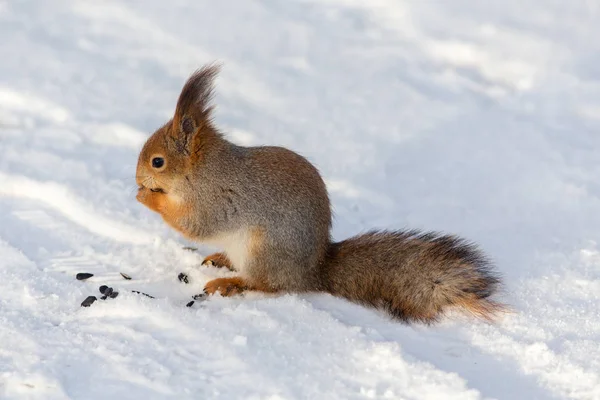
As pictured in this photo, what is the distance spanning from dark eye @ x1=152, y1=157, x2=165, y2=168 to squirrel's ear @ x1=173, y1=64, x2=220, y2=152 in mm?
89

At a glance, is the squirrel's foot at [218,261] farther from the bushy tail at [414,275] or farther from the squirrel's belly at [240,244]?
the bushy tail at [414,275]

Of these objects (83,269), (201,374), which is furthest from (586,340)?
(83,269)

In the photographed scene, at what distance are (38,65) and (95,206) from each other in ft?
4.29

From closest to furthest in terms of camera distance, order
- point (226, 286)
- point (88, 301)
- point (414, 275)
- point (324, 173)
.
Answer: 1. point (88, 301)
2. point (414, 275)
3. point (226, 286)
4. point (324, 173)

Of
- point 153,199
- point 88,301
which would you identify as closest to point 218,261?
point 153,199

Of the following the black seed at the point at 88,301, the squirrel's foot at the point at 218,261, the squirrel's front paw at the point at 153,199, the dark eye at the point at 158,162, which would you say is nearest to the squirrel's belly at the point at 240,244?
the squirrel's foot at the point at 218,261

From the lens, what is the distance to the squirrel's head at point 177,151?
346 centimetres

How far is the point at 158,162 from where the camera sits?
3.51 m

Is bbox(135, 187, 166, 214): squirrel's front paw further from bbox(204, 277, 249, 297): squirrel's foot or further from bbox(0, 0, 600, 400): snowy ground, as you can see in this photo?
bbox(204, 277, 249, 297): squirrel's foot

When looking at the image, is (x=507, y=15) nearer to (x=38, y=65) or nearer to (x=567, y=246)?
(x=567, y=246)

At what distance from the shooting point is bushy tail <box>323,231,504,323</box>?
330 cm

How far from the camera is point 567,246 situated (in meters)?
3.88

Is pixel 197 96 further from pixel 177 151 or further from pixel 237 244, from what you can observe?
pixel 237 244

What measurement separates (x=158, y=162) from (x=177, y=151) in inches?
3.3
